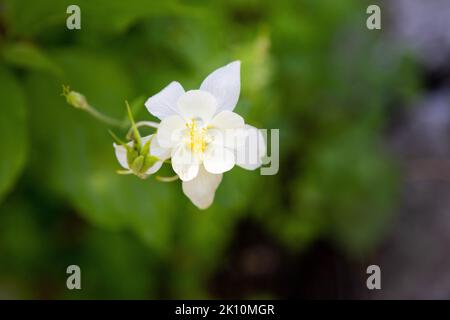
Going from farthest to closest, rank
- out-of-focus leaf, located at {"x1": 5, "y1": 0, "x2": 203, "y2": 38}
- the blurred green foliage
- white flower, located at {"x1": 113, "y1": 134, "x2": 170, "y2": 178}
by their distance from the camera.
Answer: the blurred green foliage < out-of-focus leaf, located at {"x1": 5, "y1": 0, "x2": 203, "y2": 38} < white flower, located at {"x1": 113, "y1": 134, "x2": 170, "y2": 178}

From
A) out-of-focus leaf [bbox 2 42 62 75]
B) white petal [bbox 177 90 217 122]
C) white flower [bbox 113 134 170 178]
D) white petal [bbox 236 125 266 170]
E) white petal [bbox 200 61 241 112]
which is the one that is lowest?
white flower [bbox 113 134 170 178]

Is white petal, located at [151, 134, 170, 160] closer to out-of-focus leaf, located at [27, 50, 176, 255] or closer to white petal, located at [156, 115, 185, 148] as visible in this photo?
white petal, located at [156, 115, 185, 148]

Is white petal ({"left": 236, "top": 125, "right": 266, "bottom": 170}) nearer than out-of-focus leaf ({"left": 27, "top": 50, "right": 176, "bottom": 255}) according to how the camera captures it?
Yes

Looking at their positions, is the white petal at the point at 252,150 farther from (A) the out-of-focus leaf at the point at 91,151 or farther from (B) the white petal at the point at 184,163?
(A) the out-of-focus leaf at the point at 91,151

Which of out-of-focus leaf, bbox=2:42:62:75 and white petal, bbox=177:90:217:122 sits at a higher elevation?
out-of-focus leaf, bbox=2:42:62:75

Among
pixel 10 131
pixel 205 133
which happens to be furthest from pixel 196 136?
pixel 10 131

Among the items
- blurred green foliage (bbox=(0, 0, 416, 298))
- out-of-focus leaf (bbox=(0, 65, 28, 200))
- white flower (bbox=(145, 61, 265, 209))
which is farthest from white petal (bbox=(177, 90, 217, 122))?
out-of-focus leaf (bbox=(0, 65, 28, 200))

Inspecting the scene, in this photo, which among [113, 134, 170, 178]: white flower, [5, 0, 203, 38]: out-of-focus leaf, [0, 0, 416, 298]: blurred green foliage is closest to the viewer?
[113, 134, 170, 178]: white flower

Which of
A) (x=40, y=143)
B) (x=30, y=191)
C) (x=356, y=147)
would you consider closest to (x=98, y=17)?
(x=40, y=143)
